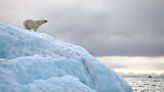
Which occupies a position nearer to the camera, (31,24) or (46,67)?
(46,67)

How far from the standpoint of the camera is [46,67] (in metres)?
15.3

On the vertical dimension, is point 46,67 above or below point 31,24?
below

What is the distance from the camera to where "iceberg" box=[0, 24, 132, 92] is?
46.4 ft

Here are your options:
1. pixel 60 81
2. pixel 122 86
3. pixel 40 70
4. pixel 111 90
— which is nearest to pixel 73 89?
pixel 60 81

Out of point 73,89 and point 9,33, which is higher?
point 9,33

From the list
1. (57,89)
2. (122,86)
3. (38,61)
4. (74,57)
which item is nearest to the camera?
(57,89)

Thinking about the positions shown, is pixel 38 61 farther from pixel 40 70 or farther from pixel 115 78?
pixel 115 78

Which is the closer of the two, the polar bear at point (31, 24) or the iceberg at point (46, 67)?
the iceberg at point (46, 67)

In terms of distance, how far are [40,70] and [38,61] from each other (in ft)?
1.40

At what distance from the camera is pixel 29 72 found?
14.6m

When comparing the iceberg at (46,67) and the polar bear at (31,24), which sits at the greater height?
the polar bear at (31,24)

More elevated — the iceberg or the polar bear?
the polar bear

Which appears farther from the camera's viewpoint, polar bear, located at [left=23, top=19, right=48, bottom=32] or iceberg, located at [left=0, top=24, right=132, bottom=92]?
polar bear, located at [left=23, top=19, right=48, bottom=32]

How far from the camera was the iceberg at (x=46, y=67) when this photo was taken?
14133mm
